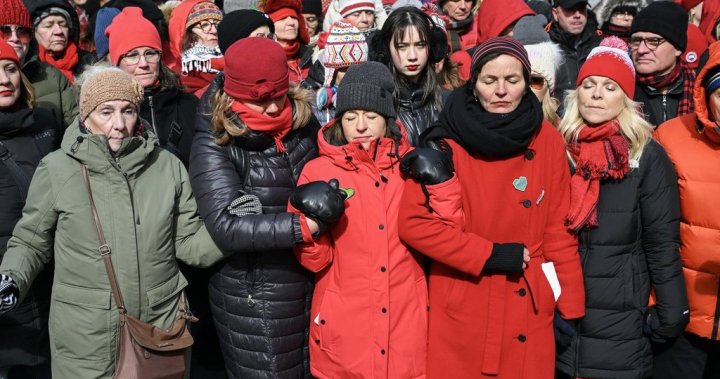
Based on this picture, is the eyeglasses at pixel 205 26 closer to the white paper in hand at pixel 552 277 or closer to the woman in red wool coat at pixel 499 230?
the woman in red wool coat at pixel 499 230

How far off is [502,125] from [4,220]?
2.64 meters

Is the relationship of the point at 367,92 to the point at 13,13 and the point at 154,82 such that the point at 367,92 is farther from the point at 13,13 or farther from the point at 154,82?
the point at 13,13

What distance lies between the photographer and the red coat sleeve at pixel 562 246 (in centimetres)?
357

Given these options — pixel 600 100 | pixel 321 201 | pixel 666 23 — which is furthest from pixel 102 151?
pixel 666 23

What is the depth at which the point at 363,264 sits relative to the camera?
3.47 m

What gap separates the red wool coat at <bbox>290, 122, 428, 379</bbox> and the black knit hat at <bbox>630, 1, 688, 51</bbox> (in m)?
2.57

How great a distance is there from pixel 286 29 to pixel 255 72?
2.71 meters

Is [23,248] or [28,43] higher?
[28,43]

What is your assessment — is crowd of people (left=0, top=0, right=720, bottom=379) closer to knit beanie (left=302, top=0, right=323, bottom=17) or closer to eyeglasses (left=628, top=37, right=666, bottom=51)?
eyeglasses (left=628, top=37, right=666, bottom=51)

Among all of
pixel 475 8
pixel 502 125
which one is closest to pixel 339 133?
pixel 502 125

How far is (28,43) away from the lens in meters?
4.91

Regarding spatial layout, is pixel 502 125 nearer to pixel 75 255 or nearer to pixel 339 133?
pixel 339 133

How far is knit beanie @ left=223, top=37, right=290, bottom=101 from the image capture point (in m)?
3.55

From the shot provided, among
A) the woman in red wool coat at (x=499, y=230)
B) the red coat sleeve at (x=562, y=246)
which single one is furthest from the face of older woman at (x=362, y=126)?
the red coat sleeve at (x=562, y=246)
